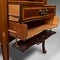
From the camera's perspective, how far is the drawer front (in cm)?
83

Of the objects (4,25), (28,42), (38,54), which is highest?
(4,25)

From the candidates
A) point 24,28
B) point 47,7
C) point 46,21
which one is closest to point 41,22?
point 46,21

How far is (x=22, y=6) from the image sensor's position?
0.80 metres

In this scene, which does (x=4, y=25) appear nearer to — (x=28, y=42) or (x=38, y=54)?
(x=28, y=42)

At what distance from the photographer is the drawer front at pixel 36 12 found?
834mm

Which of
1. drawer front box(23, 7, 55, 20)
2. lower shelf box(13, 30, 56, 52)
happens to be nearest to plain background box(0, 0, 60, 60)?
lower shelf box(13, 30, 56, 52)

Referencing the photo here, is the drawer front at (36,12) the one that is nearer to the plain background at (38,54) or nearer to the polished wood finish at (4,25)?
the polished wood finish at (4,25)

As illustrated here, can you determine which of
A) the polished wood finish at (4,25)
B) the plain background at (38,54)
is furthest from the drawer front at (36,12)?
the plain background at (38,54)

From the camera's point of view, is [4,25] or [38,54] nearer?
[4,25]

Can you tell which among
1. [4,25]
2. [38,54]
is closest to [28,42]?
[4,25]

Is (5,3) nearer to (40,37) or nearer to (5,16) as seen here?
(5,16)

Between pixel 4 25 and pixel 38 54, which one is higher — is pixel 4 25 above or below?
above

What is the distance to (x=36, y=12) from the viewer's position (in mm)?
925

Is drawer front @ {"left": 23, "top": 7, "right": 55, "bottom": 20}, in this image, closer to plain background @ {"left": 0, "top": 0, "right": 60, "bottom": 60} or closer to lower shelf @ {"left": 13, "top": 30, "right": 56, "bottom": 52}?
lower shelf @ {"left": 13, "top": 30, "right": 56, "bottom": 52}
